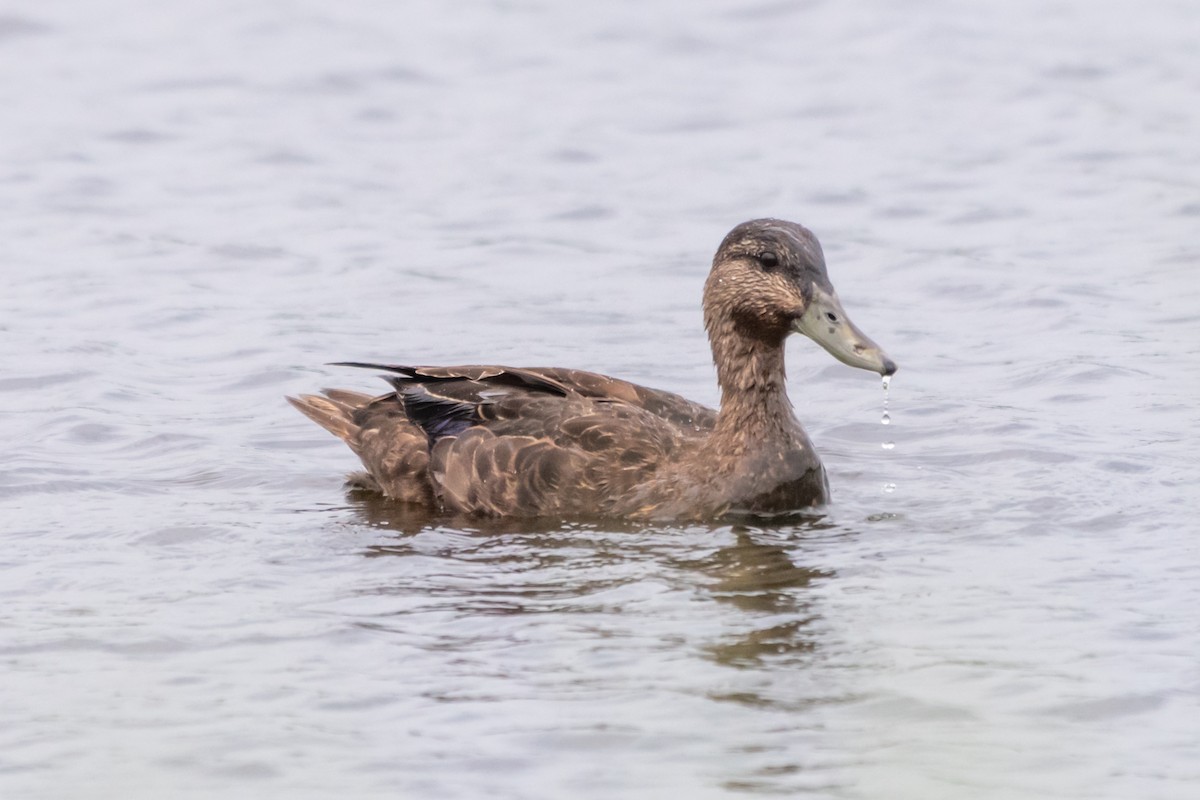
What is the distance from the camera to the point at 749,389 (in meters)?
10.1

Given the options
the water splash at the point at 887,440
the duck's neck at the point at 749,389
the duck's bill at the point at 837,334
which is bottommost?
the water splash at the point at 887,440

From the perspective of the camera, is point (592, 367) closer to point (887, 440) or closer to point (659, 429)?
point (887, 440)

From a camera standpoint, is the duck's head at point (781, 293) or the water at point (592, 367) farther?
the duck's head at point (781, 293)

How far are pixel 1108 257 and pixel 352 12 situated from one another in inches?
389

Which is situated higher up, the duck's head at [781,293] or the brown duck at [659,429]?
the duck's head at [781,293]

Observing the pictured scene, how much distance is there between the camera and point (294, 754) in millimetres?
6879

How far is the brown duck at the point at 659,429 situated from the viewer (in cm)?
A: 983

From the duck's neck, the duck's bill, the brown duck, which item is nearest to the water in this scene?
the brown duck

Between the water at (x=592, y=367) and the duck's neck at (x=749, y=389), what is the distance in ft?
1.76

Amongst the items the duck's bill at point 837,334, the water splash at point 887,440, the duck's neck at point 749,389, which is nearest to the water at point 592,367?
the water splash at point 887,440

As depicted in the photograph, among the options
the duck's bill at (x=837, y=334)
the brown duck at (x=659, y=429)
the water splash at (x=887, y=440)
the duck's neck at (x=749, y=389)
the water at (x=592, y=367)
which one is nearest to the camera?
the water at (x=592, y=367)

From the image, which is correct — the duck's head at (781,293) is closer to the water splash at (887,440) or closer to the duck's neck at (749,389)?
the duck's neck at (749,389)

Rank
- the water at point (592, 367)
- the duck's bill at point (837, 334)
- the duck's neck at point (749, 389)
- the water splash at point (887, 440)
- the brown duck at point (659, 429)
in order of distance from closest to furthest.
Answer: the water at point (592, 367) → the duck's bill at point (837, 334) → the brown duck at point (659, 429) → the duck's neck at point (749, 389) → the water splash at point (887, 440)

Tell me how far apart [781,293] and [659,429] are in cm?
92
